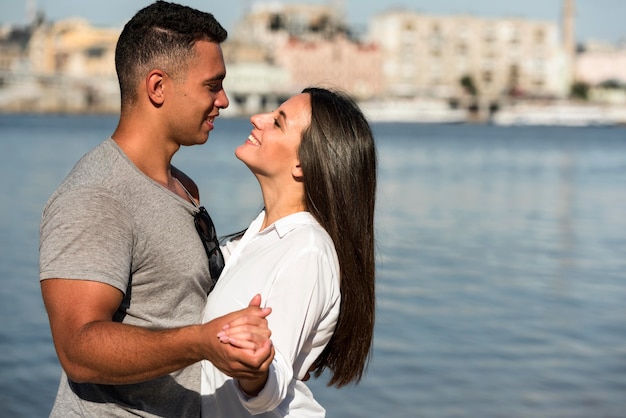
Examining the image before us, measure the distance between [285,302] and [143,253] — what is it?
0.29 meters

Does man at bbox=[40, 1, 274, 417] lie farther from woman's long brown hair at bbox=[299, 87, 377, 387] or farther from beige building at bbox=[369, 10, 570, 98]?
beige building at bbox=[369, 10, 570, 98]

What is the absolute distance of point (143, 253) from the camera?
2078 mm

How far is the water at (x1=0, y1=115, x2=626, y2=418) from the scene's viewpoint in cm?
680

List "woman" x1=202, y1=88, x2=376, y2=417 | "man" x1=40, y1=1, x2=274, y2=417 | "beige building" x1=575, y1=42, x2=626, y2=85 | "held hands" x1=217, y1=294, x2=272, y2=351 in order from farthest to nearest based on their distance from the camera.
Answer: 1. "beige building" x1=575, y1=42, x2=626, y2=85
2. "woman" x1=202, y1=88, x2=376, y2=417
3. "man" x1=40, y1=1, x2=274, y2=417
4. "held hands" x1=217, y1=294, x2=272, y2=351

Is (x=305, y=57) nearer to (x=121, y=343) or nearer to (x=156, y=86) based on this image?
(x=156, y=86)

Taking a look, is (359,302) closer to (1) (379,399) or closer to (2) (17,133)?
(1) (379,399)

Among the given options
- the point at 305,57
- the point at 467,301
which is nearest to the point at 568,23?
the point at 305,57

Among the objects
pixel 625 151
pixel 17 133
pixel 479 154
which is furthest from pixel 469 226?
pixel 17 133

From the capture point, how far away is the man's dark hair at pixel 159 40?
2.25 meters

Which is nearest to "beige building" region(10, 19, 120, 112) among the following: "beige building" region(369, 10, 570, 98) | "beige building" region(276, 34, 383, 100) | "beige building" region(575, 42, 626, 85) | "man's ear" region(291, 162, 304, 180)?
"beige building" region(276, 34, 383, 100)

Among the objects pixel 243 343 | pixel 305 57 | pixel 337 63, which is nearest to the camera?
pixel 243 343

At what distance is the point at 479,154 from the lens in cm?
5134

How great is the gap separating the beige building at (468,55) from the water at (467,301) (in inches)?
3149

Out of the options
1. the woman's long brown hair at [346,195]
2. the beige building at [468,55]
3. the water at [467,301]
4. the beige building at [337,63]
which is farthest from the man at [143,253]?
the beige building at [468,55]
